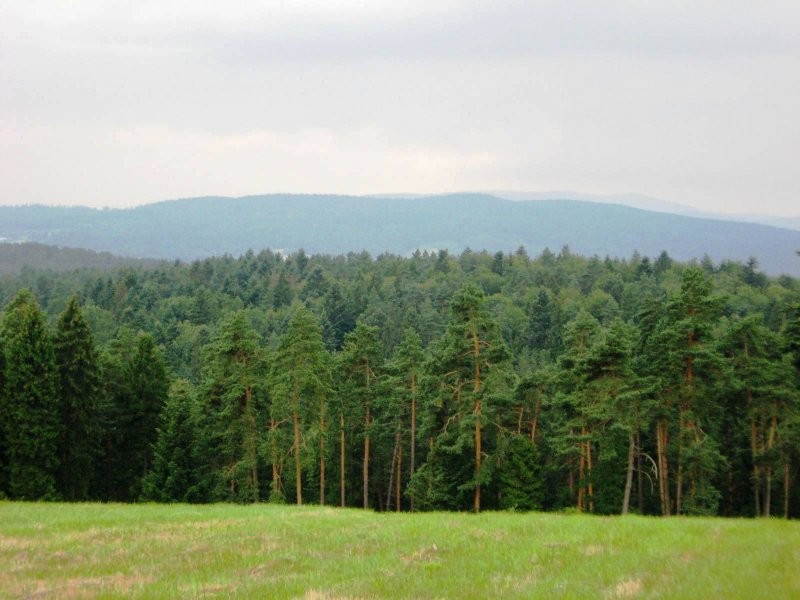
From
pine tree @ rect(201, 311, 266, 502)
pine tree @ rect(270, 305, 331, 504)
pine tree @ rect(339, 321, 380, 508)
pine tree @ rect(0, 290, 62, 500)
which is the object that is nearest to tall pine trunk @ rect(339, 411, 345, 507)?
pine tree @ rect(339, 321, 380, 508)

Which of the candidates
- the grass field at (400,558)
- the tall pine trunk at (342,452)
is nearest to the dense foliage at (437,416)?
the tall pine trunk at (342,452)

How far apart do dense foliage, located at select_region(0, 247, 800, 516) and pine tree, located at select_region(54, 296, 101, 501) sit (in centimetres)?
10

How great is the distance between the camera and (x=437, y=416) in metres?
48.2

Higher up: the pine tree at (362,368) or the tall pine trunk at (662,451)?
the pine tree at (362,368)

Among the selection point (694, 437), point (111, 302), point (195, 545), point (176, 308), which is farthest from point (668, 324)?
point (111, 302)

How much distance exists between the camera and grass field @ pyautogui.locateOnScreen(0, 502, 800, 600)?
1365 cm

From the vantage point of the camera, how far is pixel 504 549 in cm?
1822

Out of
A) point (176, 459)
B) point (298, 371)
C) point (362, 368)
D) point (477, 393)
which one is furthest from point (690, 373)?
point (176, 459)

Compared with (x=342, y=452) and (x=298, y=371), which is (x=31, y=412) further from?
(x=342, y=452)

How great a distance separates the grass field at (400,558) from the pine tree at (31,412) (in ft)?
63.1

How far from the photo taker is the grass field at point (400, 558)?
44.8ft

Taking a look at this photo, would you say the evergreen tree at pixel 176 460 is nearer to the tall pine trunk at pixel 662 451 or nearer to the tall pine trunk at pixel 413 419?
the tall pine trunk at pixel 413 419

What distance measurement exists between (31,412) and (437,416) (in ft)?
77.7

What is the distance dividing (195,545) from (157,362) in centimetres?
3775
